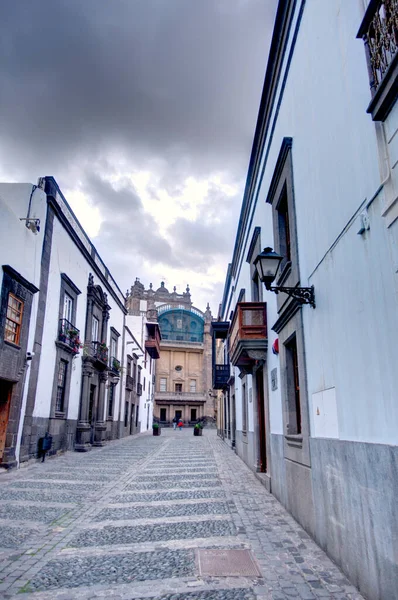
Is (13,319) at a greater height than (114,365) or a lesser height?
lesser

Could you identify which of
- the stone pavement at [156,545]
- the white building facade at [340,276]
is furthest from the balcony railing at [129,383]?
the white building facade at [340,276]

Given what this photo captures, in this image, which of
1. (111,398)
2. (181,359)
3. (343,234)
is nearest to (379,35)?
(343,234)

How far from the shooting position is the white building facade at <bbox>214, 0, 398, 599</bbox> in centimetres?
298

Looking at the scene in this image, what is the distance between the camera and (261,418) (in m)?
9.85

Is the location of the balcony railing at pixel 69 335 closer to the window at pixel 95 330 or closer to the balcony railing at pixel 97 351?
the balcony railing at pixel 97 351

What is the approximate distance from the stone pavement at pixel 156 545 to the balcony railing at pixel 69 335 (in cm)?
625

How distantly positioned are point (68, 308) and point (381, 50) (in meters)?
13.8

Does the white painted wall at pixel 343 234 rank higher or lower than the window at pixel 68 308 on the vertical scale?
lower

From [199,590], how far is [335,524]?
1470mm

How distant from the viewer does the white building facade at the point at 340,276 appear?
2.98m

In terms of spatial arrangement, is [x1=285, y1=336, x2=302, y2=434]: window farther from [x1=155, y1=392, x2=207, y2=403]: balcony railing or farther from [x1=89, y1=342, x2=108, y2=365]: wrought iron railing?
[x1=155, y1=392, x2=207, y2=403]: balcony railing

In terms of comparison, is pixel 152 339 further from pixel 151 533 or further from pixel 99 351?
pixel 151 533

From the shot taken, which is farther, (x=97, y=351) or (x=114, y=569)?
(x=97, y=351)

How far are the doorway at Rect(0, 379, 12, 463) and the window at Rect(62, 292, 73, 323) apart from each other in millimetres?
4353
